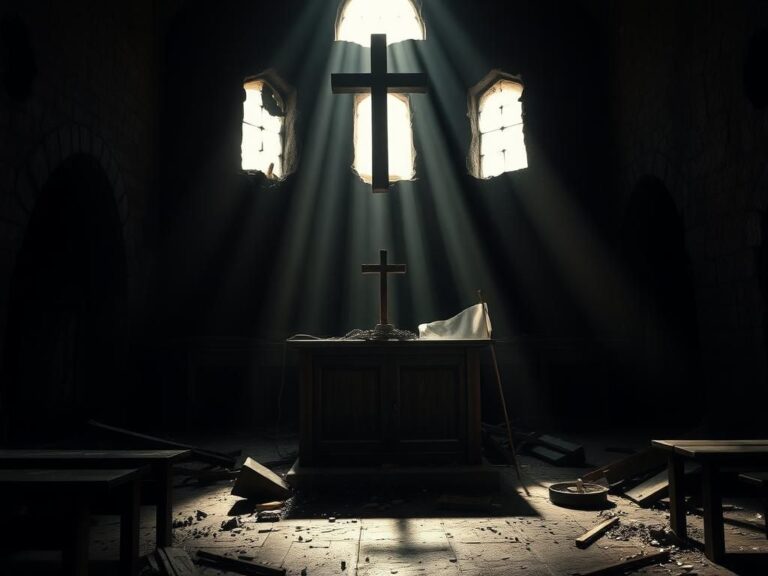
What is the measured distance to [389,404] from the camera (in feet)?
15.0

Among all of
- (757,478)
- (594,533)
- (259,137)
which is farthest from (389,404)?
(259,137)

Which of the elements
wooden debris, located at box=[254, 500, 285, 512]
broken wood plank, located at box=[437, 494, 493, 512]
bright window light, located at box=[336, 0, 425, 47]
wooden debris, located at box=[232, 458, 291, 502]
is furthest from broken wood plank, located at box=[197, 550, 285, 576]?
bright window light, located at box=[336, 0, 425, 47]

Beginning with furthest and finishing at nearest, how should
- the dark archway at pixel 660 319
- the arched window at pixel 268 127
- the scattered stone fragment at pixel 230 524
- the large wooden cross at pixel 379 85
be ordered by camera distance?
the arched window at pixel 268 127 → the dark archway at pixel 660 319 → the large wooden cross at pixel 379 85 → the scattered stone fragment at pixel 230 524

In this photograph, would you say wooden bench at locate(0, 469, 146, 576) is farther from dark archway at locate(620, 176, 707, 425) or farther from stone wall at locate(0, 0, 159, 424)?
dark archway at locate(620, 176, 707, 425)

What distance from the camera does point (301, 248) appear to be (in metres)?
8.47

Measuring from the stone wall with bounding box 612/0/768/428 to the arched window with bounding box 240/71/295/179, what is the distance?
198 inches

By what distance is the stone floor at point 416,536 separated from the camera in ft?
9.38

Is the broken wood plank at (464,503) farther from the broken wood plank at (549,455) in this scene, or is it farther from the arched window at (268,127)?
the arched window at (268,127)

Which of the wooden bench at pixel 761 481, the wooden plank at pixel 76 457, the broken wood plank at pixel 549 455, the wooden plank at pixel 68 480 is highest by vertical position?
the wooden plank at pixel 68 480

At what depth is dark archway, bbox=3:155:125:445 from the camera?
6480mm

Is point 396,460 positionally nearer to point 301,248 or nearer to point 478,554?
point 478,554

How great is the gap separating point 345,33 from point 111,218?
4736 mm

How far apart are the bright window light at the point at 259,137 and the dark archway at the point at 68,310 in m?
2.59

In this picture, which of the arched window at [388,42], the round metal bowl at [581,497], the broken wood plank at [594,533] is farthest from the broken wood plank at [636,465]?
the arched window at [388,42]
